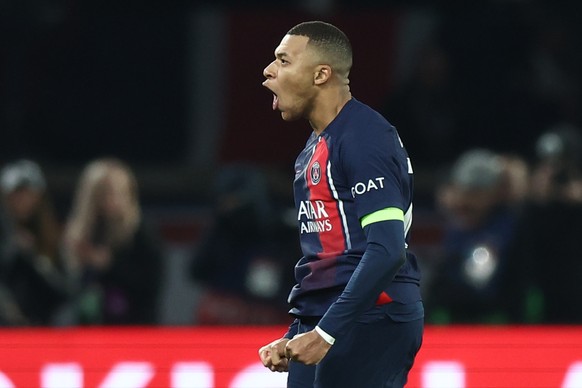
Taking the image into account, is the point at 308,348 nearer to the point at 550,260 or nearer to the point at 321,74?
the point at 321,74

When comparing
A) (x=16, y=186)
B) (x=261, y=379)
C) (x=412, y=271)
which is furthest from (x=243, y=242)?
(x=412, y=271)

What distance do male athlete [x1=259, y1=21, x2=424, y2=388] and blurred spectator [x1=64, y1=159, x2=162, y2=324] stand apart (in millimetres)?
3194

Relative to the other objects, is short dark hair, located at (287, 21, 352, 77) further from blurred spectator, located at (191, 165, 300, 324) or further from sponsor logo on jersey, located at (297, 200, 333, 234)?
blurred spectator, located at (191, 165, 300, 324)

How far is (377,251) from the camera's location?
374cm

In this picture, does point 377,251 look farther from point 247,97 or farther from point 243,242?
point 247,97

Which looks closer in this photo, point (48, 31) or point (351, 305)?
point (351, 305)

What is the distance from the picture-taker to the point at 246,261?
291 inches

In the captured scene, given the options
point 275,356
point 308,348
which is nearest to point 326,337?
point 308,348

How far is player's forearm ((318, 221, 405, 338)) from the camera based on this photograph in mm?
3742

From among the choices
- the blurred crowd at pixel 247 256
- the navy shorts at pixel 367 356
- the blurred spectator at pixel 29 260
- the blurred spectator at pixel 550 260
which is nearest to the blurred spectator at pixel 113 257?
the blurred crowd at pixel 247 256

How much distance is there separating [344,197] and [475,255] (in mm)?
3361

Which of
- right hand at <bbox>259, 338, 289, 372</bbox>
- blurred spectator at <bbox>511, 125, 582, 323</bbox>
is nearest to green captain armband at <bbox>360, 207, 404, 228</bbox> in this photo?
right hand at <bbox>259, 338, 289, 372</bbox>

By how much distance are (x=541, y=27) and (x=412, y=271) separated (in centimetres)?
668

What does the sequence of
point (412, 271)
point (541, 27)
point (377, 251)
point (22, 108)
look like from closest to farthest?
point (377, 251)
point (412, 271)
point (541, 27)
point (22, 108)
